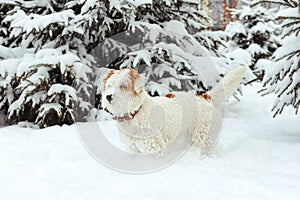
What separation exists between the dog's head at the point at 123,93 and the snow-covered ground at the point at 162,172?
1.72 ft

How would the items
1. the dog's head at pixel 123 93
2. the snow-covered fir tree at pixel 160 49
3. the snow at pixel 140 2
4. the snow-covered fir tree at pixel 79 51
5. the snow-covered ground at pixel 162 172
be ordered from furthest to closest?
the snow-covered fir tree at pixel 160 49, the snow-covered fir tree at pixel 79 51, the snow at pixel 140 2, the dog's head at pixel 123 93, the snow-covered ground at pixel 162 172

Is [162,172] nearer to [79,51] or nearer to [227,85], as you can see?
[227,85]

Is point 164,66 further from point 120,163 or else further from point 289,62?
point 120,163

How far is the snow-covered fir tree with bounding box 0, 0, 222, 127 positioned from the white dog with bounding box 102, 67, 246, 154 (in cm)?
136

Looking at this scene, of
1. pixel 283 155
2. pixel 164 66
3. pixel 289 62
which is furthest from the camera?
pixel 164 66

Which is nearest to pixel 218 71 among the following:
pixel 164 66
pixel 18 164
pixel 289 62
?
pixel 164 66

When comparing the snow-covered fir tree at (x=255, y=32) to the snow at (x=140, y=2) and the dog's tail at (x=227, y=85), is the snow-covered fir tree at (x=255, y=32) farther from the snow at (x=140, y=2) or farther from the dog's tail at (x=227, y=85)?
the dog's tail at (x=227, y=85)

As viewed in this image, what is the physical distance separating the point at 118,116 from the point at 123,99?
170mm

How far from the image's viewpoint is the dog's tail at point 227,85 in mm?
3365

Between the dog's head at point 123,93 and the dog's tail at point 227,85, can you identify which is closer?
the dog's head at point 123,93

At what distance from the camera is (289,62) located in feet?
11.7

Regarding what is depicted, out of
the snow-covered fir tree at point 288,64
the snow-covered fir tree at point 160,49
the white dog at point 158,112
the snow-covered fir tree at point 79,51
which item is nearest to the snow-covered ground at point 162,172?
the white dog at point 158,112

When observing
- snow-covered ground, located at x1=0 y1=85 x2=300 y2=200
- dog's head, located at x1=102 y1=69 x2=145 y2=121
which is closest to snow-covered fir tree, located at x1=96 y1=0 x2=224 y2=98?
snow-covered ground, located at x1=0 y1=85 x2=300 y2=200

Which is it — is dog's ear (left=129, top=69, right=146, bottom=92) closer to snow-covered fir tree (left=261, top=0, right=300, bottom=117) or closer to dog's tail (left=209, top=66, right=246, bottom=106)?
dog's tail (left=209, top=66, right=246, bottom=106)
